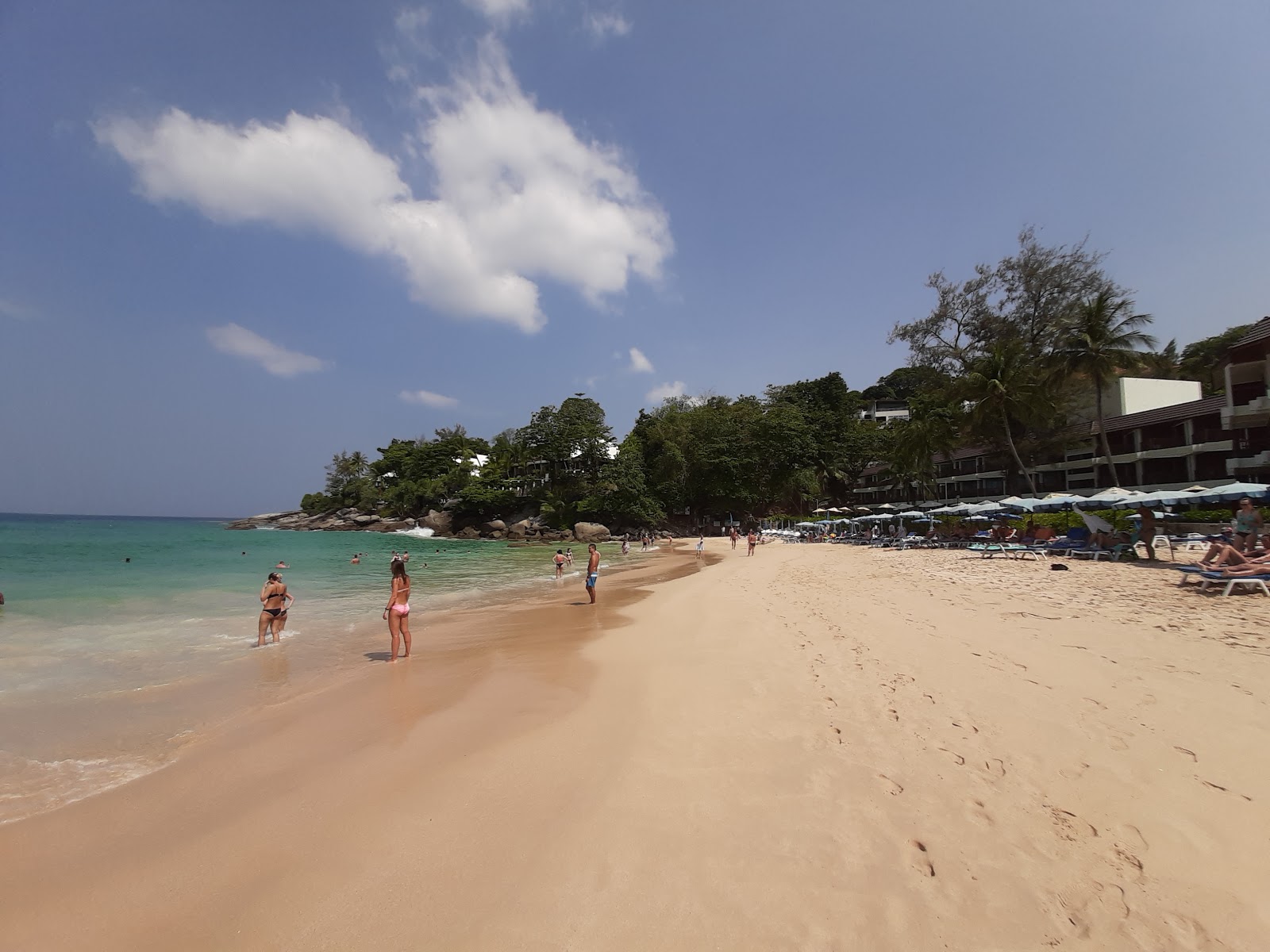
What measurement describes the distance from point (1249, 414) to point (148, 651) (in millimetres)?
38401

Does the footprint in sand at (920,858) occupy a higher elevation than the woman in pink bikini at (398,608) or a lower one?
lower

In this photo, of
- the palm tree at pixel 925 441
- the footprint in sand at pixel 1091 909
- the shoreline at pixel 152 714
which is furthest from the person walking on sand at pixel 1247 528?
the palm tree at pixel 925 441

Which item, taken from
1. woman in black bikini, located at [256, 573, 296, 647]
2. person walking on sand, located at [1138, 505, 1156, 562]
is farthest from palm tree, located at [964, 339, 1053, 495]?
woman in black bikini, located at [256, 573, 296, 647]

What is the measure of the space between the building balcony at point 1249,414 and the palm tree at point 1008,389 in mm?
7988

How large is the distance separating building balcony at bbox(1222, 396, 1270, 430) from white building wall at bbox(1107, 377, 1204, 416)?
1234cm

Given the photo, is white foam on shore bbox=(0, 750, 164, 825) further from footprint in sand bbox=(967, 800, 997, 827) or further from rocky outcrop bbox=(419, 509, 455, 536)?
rocky outcrop bbox=(419, 509, 455, 536)

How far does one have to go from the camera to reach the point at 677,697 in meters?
5.82

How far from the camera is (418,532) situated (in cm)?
6544

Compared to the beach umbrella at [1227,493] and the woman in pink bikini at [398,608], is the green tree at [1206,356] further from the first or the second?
the woman in pink bikini at [398,608]

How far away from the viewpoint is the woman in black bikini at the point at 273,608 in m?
9.87

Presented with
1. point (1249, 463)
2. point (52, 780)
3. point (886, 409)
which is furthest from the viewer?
point (886, 409)

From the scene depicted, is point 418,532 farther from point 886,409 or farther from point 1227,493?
point 886,409

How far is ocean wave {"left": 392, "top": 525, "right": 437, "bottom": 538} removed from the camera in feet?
208

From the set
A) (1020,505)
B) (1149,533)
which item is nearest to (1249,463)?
(1020,505)
